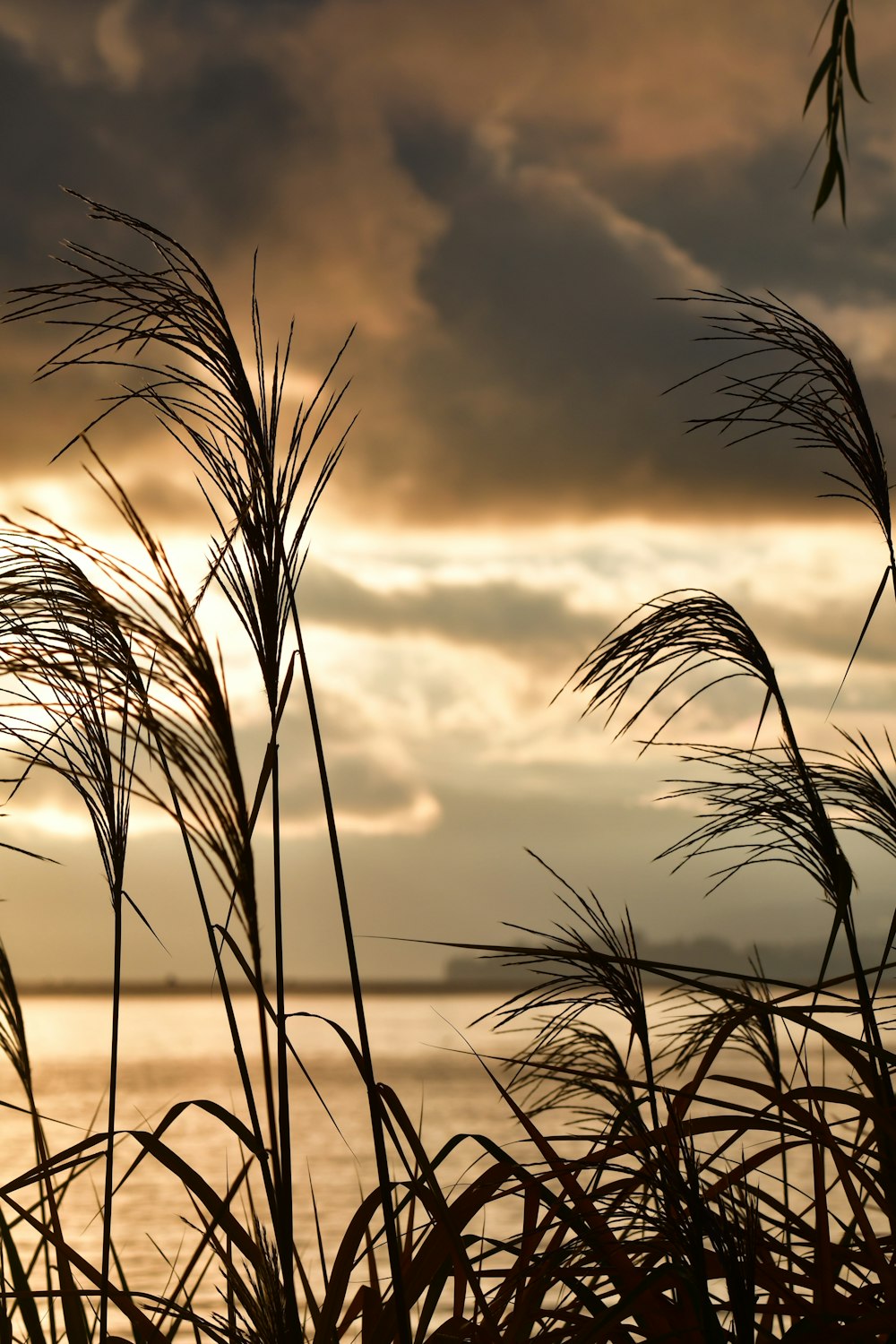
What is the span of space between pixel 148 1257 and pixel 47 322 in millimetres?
20442

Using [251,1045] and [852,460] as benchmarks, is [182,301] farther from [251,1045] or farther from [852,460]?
[251,1045]

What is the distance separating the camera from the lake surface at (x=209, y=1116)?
1938cm

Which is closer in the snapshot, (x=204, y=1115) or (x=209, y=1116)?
(x=204, y=1115)

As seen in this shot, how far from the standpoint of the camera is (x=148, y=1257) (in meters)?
19.9

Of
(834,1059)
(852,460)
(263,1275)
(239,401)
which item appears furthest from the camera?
(834,1059)

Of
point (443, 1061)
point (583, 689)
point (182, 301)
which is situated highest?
point (182, 301)

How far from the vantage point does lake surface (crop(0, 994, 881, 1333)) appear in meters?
19.4

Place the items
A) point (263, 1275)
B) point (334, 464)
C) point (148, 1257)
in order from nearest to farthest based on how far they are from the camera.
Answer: point (263, 1275), point (334, 464), point (148, 1257)

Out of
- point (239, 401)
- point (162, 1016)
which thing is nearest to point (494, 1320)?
point (239, 401)

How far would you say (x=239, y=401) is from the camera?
6.36 ft

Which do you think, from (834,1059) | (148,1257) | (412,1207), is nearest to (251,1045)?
(834,1059)

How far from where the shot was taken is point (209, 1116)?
45.7 metres

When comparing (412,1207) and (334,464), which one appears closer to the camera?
(334,464)

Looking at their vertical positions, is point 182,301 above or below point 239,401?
above
